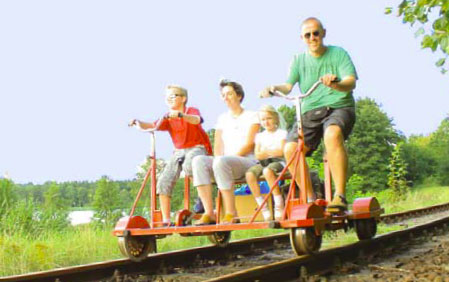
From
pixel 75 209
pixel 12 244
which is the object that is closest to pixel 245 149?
pixel 12 244

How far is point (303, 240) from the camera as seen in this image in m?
4.52

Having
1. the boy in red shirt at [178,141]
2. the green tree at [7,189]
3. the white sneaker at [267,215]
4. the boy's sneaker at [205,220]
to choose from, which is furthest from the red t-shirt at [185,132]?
the green tree at [7,189]

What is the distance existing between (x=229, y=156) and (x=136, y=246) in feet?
4.08

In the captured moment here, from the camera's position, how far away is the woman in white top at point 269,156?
202 inches

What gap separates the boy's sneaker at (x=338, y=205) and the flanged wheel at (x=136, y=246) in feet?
5.66

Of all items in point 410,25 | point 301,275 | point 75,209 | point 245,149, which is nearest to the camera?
point 301,275

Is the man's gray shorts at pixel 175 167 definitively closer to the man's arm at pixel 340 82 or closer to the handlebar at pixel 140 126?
the handlebar at pixel 140 126

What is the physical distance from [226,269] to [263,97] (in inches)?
61.5

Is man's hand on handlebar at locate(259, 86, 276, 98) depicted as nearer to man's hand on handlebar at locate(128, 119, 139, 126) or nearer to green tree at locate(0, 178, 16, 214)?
man's hand on handlebar at locate(128, 119, 139, 126)

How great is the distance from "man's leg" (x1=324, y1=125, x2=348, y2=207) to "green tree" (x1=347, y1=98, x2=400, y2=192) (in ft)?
116

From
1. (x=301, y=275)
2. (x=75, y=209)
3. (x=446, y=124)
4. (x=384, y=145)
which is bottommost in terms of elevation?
(x=301, y=275)

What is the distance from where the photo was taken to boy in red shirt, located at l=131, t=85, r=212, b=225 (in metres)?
5.52

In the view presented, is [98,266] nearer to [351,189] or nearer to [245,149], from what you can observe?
[245,149]

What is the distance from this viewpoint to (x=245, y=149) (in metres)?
5.60
